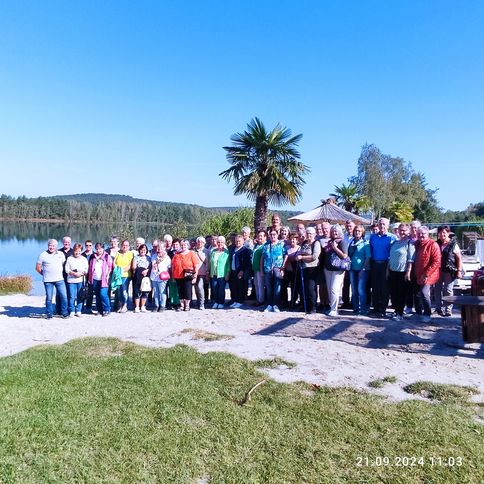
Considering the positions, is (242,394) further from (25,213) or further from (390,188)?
(25,213)

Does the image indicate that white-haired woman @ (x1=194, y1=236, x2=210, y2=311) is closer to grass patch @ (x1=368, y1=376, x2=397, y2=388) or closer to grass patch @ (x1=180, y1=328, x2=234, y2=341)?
grass patch @ (x1=180, y1=328, x2=234, y2=341)

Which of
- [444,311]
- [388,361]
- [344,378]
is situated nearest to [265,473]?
[344,378]

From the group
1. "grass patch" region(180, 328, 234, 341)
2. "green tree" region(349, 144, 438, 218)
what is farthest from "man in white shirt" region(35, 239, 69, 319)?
"green tree" region(349, 144, 438, 218)

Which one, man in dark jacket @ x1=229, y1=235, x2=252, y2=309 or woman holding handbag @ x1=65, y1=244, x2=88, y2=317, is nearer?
woman holding handbag @ x1=65, y1=244, x2=88, y2=317

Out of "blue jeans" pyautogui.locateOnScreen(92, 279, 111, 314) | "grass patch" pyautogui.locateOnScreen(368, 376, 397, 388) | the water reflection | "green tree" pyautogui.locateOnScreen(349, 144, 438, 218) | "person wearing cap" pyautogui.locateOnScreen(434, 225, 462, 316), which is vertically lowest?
"grass patch" pyautogui.locateOnScreen(368, 376, 397, 388)

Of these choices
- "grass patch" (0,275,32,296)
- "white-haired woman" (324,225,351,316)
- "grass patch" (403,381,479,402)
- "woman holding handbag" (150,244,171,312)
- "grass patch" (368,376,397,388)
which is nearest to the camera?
"grass patch" (403,381,479,402)

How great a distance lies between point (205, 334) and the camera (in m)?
6.88

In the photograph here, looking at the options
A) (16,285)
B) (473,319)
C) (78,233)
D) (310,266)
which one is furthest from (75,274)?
(78,233)

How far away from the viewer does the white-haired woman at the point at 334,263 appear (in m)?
8.02

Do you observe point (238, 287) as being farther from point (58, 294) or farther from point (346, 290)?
point (58, 294)

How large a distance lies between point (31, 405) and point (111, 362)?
136 cm

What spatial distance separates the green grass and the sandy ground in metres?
0.61

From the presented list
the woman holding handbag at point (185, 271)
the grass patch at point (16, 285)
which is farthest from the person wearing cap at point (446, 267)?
the grass patch at point (16, 285)

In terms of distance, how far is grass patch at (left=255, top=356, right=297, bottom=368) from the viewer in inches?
204
